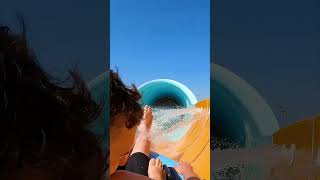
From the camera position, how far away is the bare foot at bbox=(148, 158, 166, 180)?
3850mm

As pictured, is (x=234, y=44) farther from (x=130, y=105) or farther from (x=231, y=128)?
(x=130, y=105)

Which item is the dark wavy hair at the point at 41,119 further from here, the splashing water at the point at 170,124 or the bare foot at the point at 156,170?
the splashing water at the point at 170,124

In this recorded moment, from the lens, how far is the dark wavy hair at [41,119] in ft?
7.42

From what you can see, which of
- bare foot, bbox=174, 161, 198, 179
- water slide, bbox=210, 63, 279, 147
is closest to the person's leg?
bare foot, bbox=174, 161, 198, 179

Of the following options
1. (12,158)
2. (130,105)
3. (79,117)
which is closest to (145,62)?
(130,105)

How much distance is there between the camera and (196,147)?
156 inches

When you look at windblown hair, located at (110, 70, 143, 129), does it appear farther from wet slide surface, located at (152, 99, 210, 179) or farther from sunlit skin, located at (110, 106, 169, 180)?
wet slide surface, located at (152, 99, 210, 179)

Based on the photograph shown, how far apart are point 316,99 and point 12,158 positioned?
2079 millimetres

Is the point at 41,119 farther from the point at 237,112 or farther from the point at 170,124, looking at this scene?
the point at 170,124

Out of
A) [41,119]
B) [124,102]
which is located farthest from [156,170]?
[41,119]

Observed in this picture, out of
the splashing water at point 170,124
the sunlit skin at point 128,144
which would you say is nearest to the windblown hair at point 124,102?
the sunlit skin at point 128,144

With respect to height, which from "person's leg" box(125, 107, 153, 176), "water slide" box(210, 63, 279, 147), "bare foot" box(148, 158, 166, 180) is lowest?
"bare foot" box(148, 158, 166, 180)

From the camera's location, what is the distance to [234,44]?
304cm

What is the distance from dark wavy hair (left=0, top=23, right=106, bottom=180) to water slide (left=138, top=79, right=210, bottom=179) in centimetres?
133
